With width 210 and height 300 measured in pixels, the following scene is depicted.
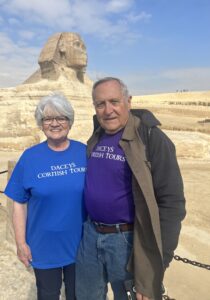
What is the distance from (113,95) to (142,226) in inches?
32.2

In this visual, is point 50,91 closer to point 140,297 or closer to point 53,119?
point 53,119

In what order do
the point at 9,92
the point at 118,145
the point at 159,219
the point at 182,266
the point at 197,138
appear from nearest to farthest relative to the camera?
the point at 159,219 → the point at 118,145 → the point at 182,266 → the point at 197,138 → the point at 9,92

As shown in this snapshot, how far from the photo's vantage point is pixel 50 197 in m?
2.12

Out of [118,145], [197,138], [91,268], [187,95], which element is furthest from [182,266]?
[187,95]

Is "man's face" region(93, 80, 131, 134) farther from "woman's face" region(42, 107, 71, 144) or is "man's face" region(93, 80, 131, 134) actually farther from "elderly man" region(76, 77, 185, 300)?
"woman's face" region(42, 107, 71, 144)

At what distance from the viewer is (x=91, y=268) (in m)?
2.13

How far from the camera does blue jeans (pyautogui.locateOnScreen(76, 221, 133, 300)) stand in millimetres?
1978

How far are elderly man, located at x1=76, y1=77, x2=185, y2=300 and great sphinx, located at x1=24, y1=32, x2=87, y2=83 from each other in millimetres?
12988

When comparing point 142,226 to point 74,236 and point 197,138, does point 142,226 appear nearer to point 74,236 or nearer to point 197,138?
point 74,236

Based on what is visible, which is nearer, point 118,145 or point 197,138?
point 118,145

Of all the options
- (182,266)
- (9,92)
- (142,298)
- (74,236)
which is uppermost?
(9,92)

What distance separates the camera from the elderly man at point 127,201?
1.79 m

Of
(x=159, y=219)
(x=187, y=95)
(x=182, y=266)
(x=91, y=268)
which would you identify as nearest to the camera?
(x=159, y=219)

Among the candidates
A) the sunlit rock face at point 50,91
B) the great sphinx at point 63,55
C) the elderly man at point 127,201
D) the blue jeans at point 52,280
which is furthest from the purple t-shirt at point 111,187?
the great sphinx at point 63,55
